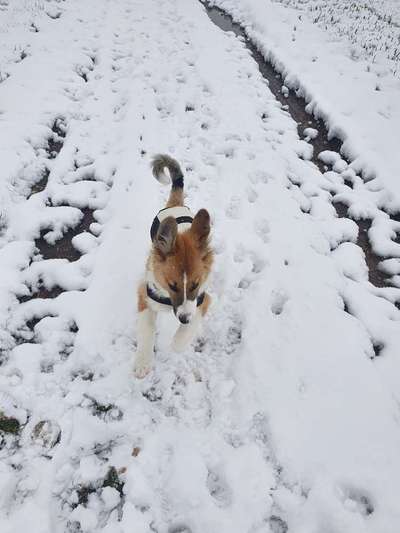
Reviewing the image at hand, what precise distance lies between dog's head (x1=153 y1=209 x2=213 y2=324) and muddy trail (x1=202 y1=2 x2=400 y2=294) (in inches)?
97.1

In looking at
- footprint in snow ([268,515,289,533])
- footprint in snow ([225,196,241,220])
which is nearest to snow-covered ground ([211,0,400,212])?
footprint in snow ([225,196,241,220])

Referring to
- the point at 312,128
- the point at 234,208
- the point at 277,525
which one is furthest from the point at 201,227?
the point at 312,128

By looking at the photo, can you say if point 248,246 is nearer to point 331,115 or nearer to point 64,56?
point 331,115

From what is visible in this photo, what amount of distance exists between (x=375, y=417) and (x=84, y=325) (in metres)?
2.62

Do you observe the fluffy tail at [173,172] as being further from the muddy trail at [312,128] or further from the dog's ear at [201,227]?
the muddy trail at [312,128]

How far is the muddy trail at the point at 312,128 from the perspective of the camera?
4664 mm

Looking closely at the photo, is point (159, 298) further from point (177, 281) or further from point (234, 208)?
point (234, 208)

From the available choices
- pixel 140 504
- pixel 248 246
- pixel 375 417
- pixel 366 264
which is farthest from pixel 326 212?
pixel 140 504

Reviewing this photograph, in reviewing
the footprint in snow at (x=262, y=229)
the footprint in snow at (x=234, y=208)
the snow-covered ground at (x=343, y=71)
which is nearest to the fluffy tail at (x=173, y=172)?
the footprint in snow at (x=234, y=208)

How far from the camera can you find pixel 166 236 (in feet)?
9.38

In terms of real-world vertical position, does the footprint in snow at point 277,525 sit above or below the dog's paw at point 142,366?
above

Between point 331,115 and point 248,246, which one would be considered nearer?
point 248,246

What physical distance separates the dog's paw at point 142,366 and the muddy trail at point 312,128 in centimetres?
282

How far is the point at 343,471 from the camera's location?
8.60 ft
